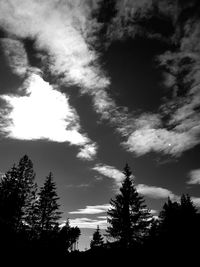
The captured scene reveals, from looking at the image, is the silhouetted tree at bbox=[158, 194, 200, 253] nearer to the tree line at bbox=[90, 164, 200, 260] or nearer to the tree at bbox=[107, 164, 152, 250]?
the tree line at bbox=[90, 164, 200, 260]

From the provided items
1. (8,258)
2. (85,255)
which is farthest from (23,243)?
(85,255)

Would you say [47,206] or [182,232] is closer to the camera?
[182,232]

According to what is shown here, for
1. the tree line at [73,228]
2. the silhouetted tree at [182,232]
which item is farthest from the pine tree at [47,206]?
the silhouetted tree at [182,232]

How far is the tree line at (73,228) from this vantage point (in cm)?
1195

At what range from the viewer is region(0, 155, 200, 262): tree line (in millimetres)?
11945

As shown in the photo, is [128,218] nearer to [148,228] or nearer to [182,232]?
[148,228]

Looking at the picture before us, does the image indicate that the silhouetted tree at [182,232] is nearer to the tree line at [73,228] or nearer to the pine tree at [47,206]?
the tree line at [73,228]

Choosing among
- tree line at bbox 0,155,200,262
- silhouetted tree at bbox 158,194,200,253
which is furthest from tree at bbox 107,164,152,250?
silhouetted tree at bbox 158,194,200,253

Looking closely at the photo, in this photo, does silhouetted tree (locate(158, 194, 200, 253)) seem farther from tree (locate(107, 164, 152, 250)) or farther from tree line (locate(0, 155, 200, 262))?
tree (locate(107, 164, 152, 250))

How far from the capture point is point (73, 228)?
20.7 meters

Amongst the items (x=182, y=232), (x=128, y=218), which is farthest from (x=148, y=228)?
(x=182, y=232)

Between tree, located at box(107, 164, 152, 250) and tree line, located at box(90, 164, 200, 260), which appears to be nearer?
tree line, located at box(90, 164, 200, 260)

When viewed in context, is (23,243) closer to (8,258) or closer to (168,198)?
(8,258)

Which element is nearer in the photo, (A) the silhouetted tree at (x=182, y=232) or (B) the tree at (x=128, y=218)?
(A) the silhouetted tree at (x=182, y=232)
